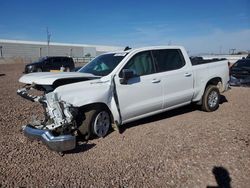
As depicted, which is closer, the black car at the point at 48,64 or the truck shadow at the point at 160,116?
the truck shadow at the point at 160,116

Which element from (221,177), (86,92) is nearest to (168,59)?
(86,92)

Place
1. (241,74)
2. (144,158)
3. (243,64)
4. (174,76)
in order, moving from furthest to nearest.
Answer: (243,64) → (241,74) → (174,76) → (144,158)

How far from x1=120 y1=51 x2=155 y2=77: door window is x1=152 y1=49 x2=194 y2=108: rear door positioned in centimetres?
20

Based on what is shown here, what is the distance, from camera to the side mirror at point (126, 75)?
531cm

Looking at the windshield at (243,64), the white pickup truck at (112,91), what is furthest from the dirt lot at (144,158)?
the windshield at (243,64)

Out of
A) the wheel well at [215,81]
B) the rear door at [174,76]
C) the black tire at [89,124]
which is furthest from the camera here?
the wheel well at [215,81]

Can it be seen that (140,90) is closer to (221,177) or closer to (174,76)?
(174,76)

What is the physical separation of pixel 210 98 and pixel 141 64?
2769mm

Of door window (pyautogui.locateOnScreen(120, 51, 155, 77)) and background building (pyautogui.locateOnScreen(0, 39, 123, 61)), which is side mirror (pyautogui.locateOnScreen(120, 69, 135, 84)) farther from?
background building (pyautogui.locateOnScreen(0, 39, 123, 61))

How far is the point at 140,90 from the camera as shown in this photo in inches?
226

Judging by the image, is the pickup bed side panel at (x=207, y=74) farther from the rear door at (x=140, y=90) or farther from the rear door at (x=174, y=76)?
the rear door at (x=140, y=90)

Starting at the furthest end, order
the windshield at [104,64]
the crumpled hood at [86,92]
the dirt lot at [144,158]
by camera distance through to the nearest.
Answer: the windshield at [104,64]
the crumpled hood at [86,92]
the dirt lot at [144,158]

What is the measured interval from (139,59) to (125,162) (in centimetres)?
251

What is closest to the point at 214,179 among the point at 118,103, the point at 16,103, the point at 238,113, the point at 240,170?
the point at 240,170
